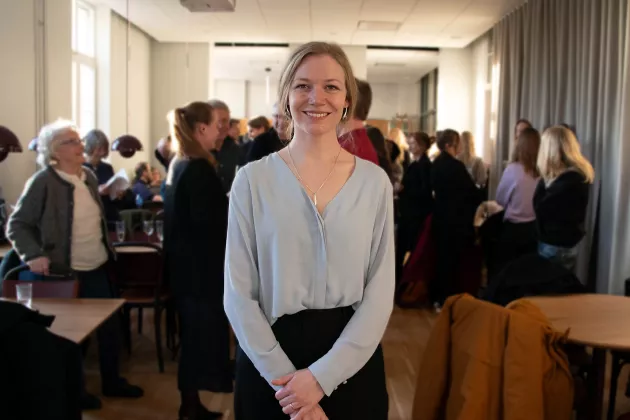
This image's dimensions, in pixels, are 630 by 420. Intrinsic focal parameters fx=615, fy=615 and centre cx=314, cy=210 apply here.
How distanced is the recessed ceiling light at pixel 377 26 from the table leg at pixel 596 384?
6.93 meters

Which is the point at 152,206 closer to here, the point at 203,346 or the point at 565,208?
the point at 203,346

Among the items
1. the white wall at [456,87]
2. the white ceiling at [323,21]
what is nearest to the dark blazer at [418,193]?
the white ceiling at [323,21]

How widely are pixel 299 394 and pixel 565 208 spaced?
290 centimetres

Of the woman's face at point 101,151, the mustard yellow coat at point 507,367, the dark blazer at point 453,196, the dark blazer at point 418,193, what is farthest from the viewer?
the dark blazer at point 418,193

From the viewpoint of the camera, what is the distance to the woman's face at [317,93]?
1.36m

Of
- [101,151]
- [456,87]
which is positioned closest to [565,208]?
[101,151]

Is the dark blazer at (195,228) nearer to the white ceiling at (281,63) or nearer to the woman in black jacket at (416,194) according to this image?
the woman in black jacket at (416,194)

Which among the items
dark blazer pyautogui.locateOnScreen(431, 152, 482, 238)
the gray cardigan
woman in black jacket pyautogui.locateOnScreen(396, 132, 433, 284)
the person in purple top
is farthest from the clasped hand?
woman in black jacket pyautogui.locateOnScreen(396, 132, 433, 284)

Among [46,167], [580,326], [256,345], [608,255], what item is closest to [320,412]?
[256,345]

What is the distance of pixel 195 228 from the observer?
2732mm

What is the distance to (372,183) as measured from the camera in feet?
4.65

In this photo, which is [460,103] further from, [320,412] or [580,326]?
[320,412]

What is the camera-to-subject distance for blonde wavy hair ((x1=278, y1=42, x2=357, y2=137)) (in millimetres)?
1382

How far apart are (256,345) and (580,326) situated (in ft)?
5.35
